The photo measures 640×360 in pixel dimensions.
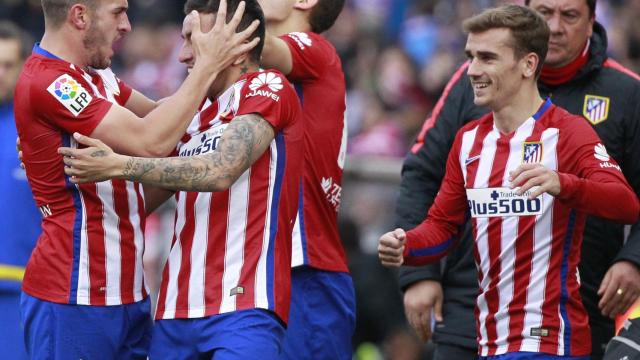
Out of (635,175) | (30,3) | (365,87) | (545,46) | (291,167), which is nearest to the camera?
(291,167)

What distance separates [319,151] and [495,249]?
115 cm

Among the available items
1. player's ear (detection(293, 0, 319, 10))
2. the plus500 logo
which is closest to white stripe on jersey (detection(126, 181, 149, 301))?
player's ear (detection(293, 0, 319, 10))

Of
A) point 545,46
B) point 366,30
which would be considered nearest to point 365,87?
point 366,30

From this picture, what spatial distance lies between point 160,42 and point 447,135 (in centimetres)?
1014

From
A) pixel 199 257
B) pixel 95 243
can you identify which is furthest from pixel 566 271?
pixel 95 243

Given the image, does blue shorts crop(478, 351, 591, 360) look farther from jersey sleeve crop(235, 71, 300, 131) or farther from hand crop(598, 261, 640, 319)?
jersey sleeve crop(235, 71, 300, 131)

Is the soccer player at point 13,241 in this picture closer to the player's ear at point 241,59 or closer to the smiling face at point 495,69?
the player's ear at point 241,59

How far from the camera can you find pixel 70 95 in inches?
205

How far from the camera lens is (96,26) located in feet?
17.8

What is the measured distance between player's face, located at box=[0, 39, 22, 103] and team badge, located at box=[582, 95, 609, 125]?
12.2 feet

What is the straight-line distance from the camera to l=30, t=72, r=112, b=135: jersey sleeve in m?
5.18

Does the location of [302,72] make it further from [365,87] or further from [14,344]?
[365,87]

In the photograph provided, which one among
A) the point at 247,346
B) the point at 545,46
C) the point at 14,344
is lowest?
the point at 14,344

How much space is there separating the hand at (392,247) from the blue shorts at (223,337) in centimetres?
68
